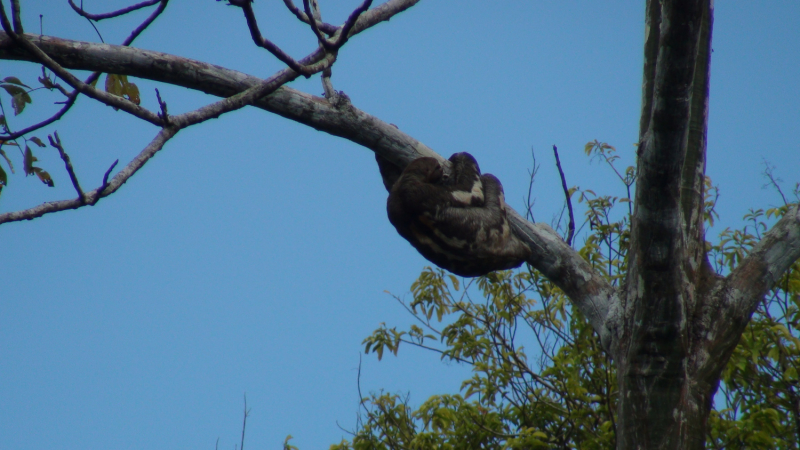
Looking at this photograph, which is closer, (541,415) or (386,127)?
(386,127)

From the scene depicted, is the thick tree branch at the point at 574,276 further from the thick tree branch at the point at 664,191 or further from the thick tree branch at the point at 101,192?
the thick tree branch at the point at 101,192

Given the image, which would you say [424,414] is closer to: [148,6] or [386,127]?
[386,127]

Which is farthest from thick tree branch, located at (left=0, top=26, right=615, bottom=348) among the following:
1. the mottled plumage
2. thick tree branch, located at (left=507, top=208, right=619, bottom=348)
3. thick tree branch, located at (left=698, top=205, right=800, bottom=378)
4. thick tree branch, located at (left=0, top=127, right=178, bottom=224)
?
thick tree branch, located at (left=0, top=127, right=178, bottom=224)

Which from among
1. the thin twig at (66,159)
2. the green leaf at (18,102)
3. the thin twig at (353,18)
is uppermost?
the thin twig at (353,18)

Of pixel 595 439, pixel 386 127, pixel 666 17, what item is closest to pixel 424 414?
pixel 595 439

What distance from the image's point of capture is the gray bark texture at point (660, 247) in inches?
122

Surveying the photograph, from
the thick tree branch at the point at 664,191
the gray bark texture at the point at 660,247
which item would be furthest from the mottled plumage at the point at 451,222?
the thick tree branch at the point at 664,191

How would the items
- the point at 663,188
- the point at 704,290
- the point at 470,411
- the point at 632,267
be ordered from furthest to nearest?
the point at 470,411
the point at 704,290
the point at 632,267
the point at 663,188

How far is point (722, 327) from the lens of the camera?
387 centimetres

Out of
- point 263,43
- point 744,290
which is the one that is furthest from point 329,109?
point 744,290

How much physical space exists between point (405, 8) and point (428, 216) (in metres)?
1.53

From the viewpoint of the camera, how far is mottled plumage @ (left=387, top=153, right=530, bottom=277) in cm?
490

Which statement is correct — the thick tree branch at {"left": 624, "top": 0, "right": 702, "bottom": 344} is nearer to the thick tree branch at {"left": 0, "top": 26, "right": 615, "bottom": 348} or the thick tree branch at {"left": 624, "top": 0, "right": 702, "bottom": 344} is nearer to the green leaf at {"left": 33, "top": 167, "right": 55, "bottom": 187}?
the thick tree branch at {"left": 0, "top": 26, "right": 615, "bottom": 348}

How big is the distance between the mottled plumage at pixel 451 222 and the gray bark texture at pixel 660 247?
0.41 meters
